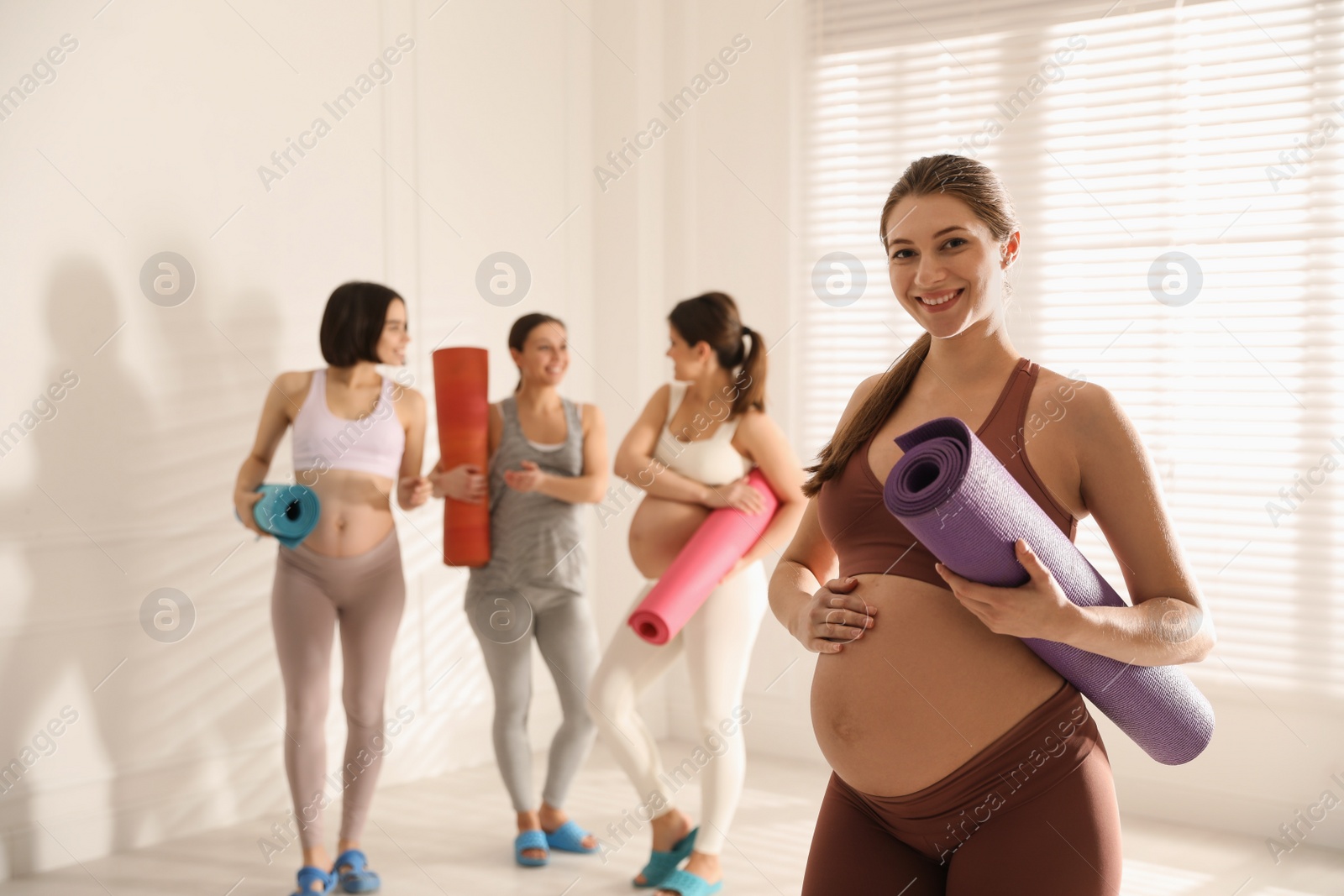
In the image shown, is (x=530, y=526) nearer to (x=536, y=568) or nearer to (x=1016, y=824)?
(x=536, y=568)

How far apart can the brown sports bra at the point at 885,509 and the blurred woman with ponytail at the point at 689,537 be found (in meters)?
1.42

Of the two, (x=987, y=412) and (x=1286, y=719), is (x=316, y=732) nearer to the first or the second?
(x=987, y=412)

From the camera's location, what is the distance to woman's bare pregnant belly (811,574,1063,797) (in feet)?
4.00

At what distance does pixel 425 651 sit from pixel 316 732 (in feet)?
3.54

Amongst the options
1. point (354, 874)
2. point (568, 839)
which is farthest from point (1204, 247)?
point (354, 874)

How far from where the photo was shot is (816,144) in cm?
416

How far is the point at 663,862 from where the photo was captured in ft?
9.74

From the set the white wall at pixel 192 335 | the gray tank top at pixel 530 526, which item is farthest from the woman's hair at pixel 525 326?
the white wall at pixel 192 335

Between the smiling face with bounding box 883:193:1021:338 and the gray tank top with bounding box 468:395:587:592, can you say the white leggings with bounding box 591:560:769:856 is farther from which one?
the smiling face with bounding box 883:193:1021:338

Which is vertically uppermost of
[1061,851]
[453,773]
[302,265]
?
[302,265]

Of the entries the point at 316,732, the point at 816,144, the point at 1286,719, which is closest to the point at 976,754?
the point at 316,732

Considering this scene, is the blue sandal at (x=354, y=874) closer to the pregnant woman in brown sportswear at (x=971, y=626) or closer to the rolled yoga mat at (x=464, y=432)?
the rolled yoga mat at (x=464, y=432)

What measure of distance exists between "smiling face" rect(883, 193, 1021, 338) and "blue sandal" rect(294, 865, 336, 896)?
2.36 meters

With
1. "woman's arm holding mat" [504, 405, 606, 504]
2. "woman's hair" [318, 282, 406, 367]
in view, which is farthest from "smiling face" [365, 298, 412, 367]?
"woman's arm holding mat" [504, 405, 606, 504]
